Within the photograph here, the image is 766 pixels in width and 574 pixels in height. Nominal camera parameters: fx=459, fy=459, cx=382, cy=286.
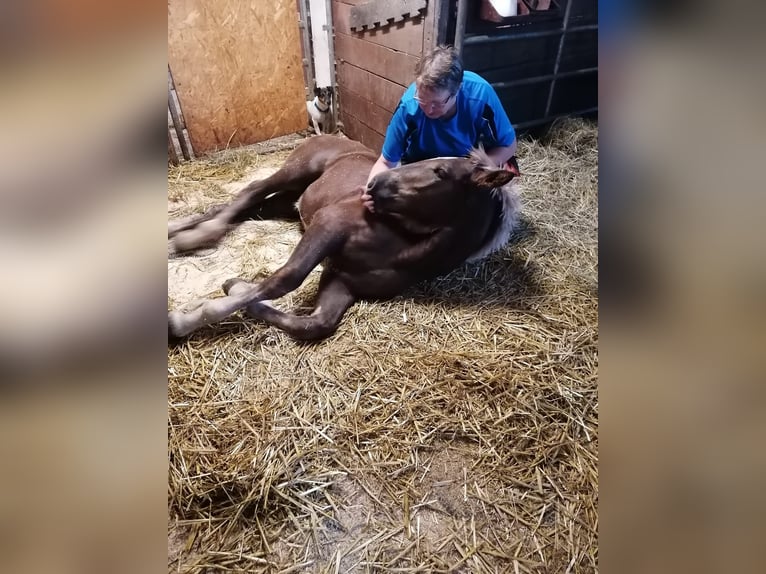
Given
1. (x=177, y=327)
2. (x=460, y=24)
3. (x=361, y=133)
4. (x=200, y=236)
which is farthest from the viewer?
(x=361, y=133)

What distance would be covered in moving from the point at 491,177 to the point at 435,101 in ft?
1.65

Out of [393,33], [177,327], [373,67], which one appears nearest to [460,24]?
[393,33]

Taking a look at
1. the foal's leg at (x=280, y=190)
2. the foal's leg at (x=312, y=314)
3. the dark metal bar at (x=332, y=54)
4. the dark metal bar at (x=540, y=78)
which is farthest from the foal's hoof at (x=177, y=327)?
the dark metal bar at (x=332, y=54)

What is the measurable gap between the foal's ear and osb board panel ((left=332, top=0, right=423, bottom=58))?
5.33 ft

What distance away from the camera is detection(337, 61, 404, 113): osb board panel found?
13.1 feet

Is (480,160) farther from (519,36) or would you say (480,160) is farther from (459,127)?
(519,36)

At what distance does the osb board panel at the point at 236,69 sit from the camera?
4234mm

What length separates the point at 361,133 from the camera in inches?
186

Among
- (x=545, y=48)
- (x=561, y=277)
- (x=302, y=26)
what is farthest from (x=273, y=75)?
(x=561, y=277)

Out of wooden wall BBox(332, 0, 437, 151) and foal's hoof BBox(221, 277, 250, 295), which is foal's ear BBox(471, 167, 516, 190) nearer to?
foal's hoof BBox(221, 277, 250, 295)

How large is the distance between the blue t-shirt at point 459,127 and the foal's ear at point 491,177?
36cm
